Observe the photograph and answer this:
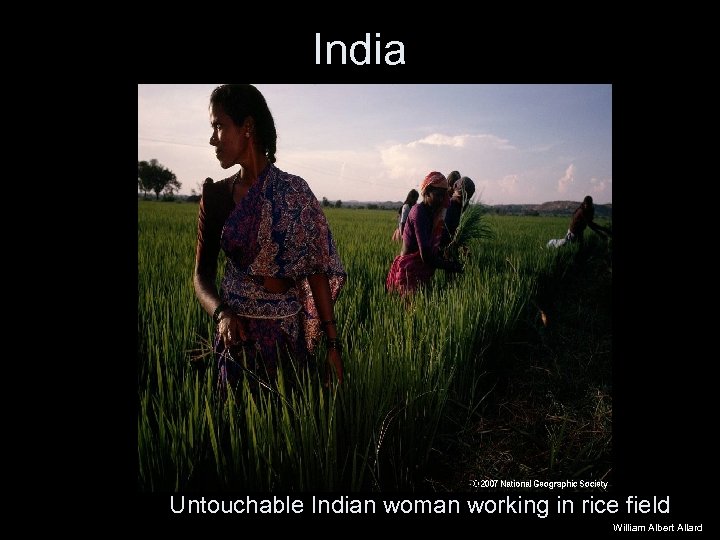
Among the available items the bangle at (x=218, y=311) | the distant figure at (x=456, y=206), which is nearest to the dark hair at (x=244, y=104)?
the bangle at (x=218, y=311)

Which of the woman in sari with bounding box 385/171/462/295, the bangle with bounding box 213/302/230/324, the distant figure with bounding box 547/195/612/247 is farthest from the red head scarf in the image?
the distant figure with bounding box 547/195/612/247

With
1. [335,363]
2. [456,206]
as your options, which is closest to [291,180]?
[335,363]

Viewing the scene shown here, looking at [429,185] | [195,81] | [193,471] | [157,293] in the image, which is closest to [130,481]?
[193,471]

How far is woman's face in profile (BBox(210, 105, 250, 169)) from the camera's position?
897mm

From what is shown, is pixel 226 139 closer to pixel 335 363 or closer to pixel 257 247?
pixel 257 247

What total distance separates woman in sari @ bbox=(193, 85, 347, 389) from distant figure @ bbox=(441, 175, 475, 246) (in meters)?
2.07

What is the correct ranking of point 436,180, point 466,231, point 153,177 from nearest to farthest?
point 436,180
point 466,231
point 153,177

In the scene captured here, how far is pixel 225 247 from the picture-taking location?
97cm

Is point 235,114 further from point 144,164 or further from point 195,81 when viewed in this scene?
point 144,164

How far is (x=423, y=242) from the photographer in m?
2.32

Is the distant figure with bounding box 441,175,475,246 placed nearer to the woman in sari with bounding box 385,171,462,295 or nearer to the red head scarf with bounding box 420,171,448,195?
the woman in sari with bounding box 385,171,462,295

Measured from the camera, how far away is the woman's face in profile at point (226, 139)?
90cm

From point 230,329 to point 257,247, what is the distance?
0.73ft

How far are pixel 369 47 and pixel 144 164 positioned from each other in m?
47.0
